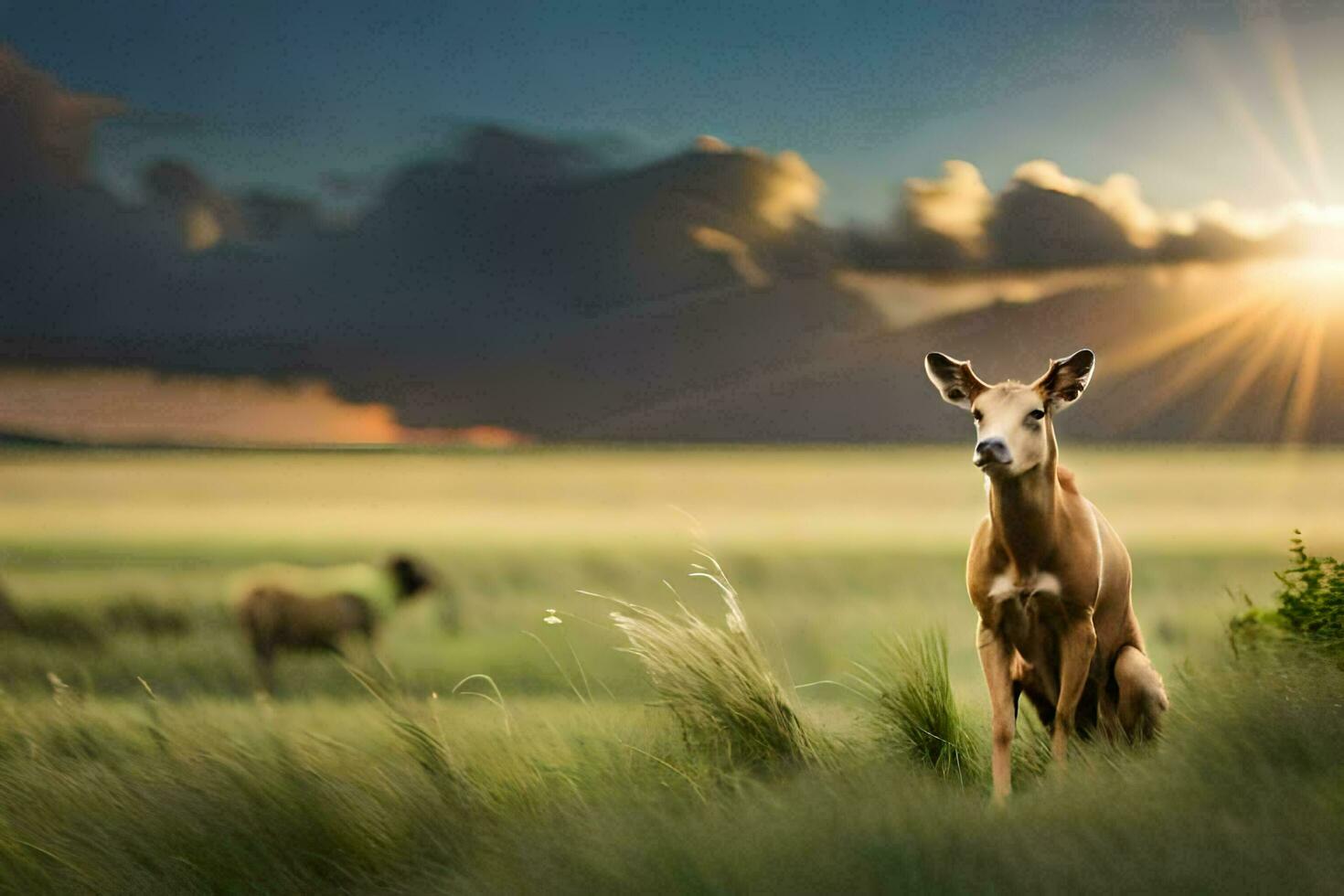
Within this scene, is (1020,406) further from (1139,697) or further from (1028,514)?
(1139,697)

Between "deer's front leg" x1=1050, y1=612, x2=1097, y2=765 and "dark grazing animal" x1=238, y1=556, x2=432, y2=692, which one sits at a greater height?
"deer's front leg" x1=1050, y1=612, x2=1097, y2=765

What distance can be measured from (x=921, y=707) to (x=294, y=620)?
827 cm

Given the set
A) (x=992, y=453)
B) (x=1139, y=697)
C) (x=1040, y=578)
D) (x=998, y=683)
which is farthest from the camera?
(x=1139, y=697)

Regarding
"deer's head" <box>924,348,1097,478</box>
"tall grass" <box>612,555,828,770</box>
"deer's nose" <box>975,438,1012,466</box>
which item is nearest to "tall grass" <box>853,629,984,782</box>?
"tall grass" <box>612,555,828,770</box>

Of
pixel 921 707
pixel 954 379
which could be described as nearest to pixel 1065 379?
pixel 954 379

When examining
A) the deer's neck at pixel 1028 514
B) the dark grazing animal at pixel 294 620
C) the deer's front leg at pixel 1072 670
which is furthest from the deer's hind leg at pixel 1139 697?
the dark grazing animal at pixel 294 620

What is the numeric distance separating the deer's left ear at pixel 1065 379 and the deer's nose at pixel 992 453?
39 cm

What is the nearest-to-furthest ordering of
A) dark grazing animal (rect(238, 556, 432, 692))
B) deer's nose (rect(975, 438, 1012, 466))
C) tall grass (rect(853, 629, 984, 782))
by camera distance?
deer's nose (rect(975, 438, 1012, 466)), tall grass (rect(853, 629, 984, 782)), dark grazing animal (rect(238, 556, 432, 692))

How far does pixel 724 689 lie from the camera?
5.94 m

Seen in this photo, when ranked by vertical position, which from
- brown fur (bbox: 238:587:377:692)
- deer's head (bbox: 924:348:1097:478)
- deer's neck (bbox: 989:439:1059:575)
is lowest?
brown fur (bbox: 238:587:377:692)

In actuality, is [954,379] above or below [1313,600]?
above

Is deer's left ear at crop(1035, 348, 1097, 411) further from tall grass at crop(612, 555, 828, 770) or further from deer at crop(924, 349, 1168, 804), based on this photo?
tall grass at crop(612, 555, 828, 770)

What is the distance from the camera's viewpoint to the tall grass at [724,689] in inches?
234

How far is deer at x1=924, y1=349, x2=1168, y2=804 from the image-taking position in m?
5.36
